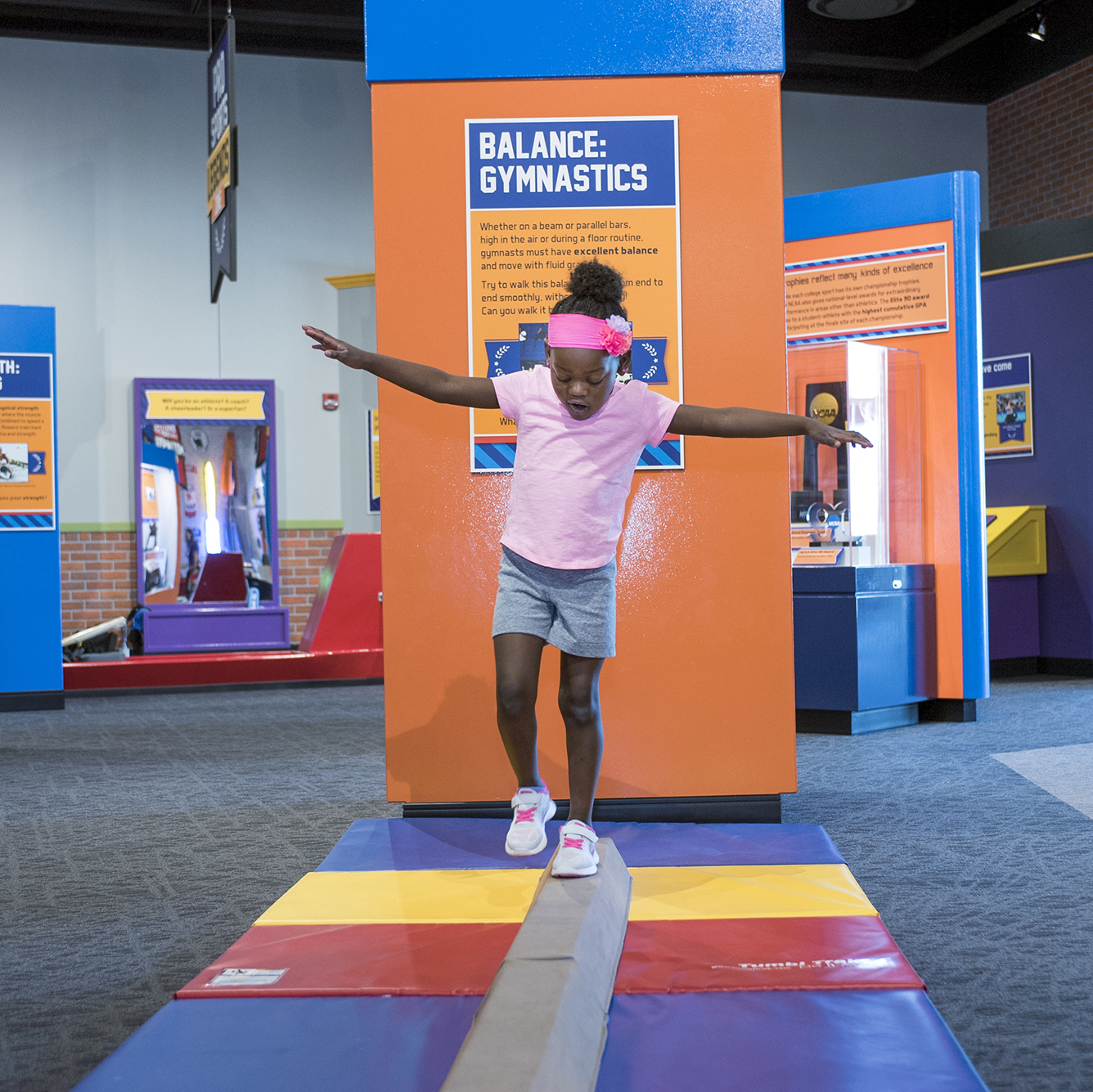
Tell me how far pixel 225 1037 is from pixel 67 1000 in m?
0.52

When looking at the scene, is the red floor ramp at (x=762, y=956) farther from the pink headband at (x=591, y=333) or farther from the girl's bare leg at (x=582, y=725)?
the pink headband at (x=591, y=333)

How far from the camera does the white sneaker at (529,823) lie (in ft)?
9.57

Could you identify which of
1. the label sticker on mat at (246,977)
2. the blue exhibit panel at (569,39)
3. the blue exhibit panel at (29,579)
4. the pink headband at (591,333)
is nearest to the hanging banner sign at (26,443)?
the blue exhibit panel at (29,579)

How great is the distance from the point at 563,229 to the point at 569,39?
55 cm

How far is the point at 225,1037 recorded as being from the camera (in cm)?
181

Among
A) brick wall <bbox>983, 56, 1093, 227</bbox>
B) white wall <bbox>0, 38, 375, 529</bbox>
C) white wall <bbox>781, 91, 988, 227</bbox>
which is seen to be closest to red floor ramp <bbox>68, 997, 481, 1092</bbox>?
white wall <bbox>0, 38, 375, 529</bbox>

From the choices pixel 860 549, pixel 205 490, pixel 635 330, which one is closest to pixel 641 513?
pixel 635 330

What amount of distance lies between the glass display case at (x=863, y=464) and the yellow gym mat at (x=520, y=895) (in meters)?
3.32

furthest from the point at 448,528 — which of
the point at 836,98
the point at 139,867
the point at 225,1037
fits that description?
the point at 836,98

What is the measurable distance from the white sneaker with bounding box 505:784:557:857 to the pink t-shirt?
637 millimetres

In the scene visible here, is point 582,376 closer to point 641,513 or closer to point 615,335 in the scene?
point 615,335

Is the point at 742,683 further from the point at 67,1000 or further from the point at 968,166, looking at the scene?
the point at 968,166

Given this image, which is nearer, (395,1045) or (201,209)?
(395,1045)

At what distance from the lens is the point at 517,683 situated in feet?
9.30
